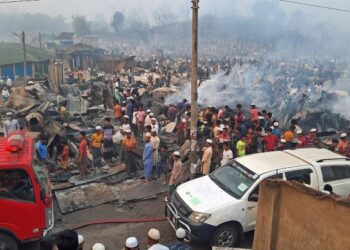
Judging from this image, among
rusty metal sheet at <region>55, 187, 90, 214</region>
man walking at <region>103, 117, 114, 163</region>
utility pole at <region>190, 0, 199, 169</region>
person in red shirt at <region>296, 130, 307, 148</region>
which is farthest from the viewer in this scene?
man walking at <region>103, 117, 114, 163</region>

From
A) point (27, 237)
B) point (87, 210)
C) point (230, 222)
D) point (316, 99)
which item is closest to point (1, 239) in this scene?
point (27, 237)

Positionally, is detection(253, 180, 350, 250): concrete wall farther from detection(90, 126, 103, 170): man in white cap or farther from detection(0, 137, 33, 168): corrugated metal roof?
detection(90, 126, 103, 170): man in white cap

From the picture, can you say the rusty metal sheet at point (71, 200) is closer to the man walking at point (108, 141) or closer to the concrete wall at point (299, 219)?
the man walking at point (108, 141)

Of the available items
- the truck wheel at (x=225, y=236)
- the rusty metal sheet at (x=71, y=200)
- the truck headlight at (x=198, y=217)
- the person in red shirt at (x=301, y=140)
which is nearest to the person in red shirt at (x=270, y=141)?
the person in red shirt at (x=301, y=140)

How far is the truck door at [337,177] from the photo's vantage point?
839 cm

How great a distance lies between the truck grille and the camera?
25.7ft

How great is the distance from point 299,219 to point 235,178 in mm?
3493

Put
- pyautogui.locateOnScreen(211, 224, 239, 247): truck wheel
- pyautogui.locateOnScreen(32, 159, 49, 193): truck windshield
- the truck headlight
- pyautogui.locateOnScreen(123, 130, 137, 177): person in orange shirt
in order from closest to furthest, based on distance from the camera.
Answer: pyautogui.locateOnScreen(32, 159, 49, 193): truck windshield, the truck headlight, pyautogui.locateOnScreen(211, 224, 239, 247): truck wheel, pyautogui.locateOnScreen(123, 130, 137, 177): person in orange shirt

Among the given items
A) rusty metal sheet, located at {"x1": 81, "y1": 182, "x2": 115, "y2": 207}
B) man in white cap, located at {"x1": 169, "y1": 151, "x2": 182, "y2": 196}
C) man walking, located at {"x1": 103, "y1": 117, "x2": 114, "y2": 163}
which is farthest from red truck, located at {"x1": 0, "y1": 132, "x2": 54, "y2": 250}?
man walking, located at {"x1": 103, "y1": 117, "x2": 114, "y2": 163}

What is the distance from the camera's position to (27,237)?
717 cm

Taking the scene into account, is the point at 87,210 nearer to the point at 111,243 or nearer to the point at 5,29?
the point at 111,243

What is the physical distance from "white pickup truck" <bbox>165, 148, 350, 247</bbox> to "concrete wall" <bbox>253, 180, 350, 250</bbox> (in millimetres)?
2208

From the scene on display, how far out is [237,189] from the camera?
8062 millimetres

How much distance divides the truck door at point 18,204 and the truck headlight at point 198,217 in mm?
2773
